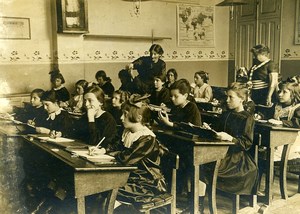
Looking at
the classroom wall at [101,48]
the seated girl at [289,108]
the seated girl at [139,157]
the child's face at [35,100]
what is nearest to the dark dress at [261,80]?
the seated girl at [289,108]

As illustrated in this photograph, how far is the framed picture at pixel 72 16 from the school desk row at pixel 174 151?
2.09m

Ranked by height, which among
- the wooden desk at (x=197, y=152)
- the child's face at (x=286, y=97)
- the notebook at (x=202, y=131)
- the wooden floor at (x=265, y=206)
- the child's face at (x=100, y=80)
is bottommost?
the wooden floor at (x=265, y=206)

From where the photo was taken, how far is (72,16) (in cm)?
448

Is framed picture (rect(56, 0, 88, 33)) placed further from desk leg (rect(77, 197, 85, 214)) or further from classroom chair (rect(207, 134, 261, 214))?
desk leg (rect(77, 197, 85, 214))

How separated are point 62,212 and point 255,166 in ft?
4.19

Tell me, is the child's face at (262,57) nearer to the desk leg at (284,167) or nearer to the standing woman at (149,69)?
the standing woman at (149,69)

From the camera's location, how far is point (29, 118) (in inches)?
129

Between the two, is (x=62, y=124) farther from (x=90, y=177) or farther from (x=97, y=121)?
(x=90, y=177)

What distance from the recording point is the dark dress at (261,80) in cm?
351

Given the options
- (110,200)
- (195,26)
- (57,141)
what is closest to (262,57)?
(57,141)

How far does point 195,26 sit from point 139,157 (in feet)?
14.4

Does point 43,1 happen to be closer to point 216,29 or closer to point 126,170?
point 216,29

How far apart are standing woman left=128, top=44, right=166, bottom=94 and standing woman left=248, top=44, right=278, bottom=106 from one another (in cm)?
102

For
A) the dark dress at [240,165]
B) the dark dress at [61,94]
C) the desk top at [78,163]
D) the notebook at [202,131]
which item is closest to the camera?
the desk top at [78,163]
